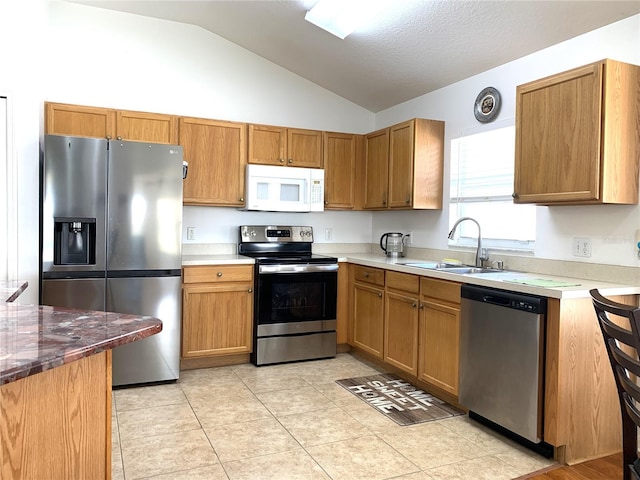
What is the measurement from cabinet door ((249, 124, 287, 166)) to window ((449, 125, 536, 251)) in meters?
1.48

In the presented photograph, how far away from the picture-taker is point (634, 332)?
116 centimetres

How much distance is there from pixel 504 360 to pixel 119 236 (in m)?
2.56

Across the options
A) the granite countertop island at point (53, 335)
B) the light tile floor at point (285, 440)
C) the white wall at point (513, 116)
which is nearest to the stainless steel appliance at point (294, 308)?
the light tile floor at point (285, 440)

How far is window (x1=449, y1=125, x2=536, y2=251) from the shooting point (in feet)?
10.8

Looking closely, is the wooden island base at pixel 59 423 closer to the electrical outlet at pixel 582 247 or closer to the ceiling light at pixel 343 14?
the electrical outlet at pixel 582 247

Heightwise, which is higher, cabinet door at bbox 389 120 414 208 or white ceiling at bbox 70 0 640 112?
white ceiling at bbox 70 0 640 112

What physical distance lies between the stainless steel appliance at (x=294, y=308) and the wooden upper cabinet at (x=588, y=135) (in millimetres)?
1898

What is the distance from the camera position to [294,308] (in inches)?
157

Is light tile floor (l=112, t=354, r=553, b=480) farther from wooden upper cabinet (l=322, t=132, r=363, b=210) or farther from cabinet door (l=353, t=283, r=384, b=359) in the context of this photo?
wooden upper cabinet (l=322, t=132, r=363, b=210)

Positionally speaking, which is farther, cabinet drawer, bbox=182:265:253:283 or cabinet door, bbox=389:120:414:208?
cabinet door, bbox=389:120:414:208

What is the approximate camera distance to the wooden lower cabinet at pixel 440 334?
2967 mm

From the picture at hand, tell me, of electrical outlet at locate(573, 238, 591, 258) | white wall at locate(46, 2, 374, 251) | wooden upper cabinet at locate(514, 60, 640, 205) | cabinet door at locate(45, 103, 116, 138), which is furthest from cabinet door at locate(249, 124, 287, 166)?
electrical outlet at locate(573, 238, 591, 258)

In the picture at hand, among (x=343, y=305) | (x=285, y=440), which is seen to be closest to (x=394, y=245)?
(x=343, y=305)

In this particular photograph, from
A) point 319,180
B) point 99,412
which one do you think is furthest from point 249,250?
point 99,412
